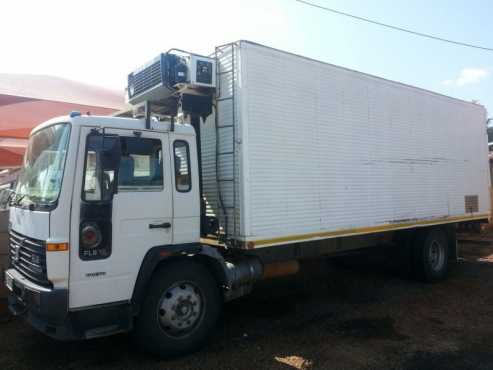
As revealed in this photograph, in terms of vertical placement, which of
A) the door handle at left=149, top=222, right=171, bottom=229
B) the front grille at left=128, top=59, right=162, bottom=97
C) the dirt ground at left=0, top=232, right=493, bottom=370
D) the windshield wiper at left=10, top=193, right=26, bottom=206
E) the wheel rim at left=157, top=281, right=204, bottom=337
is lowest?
the dirt ground at left=0, top=232, right=493, bottom=370

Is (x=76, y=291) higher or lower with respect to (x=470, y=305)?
higher

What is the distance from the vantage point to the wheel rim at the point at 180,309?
13.9ft

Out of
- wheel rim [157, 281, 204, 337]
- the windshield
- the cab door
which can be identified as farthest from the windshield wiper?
wheel rim [157, 281, 204, 337]

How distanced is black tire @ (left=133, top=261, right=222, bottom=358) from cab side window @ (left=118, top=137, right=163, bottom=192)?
922 millimetres

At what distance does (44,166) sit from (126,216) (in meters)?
1.03

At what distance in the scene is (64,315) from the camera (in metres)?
3.59

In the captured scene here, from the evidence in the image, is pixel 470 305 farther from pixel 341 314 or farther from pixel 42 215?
pixel 42 215

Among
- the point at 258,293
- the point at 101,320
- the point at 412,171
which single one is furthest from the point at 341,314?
the point at 101,320

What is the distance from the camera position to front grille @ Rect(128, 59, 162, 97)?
16.1ft

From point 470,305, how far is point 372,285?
167cm

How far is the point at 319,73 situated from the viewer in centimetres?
564

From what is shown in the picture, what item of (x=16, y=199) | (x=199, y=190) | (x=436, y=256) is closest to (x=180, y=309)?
(x=199, y=190)

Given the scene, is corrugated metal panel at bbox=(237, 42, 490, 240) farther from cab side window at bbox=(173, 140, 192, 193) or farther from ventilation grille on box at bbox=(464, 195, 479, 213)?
cab side window at bbox=(173, 140, 192, 193)

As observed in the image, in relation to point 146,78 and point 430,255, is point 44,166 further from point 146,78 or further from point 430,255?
point 430,255
